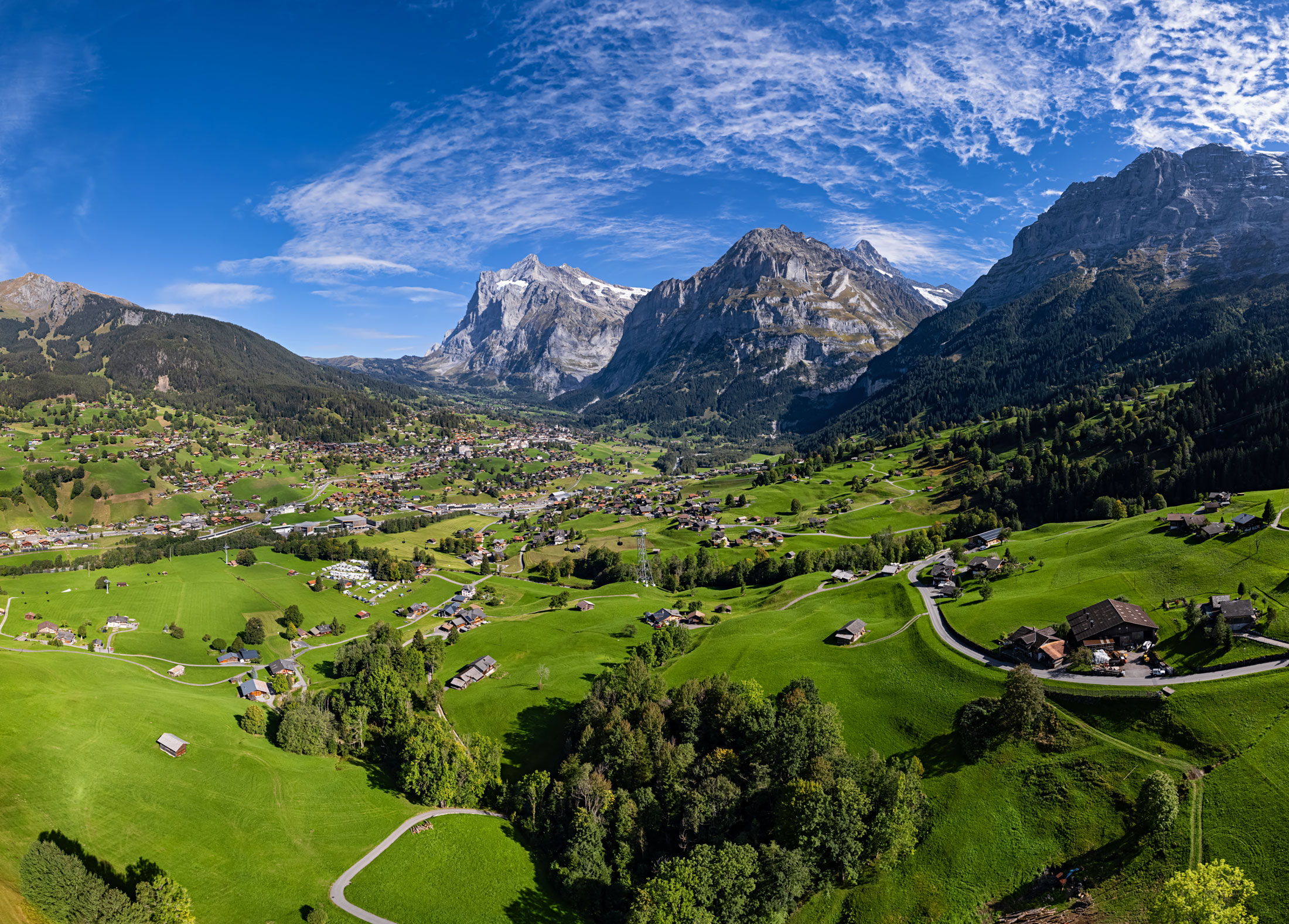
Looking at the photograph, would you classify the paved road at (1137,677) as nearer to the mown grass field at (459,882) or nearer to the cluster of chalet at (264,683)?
the mown grass field at (459,882)

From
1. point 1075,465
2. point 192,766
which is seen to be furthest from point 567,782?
point 1075,465

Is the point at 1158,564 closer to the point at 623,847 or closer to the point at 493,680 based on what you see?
the point at 623,847

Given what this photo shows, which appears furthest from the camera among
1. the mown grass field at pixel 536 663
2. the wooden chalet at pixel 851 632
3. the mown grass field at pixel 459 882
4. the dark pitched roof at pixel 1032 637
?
the wooden chalet at pixel 851 632

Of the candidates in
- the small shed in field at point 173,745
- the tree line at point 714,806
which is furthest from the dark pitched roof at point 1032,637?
the small shed in field at point 173,745

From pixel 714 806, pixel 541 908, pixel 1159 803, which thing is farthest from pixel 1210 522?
pixel 541 908

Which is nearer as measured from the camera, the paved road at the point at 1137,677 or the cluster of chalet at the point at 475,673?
the paved road at the point at 1137,677

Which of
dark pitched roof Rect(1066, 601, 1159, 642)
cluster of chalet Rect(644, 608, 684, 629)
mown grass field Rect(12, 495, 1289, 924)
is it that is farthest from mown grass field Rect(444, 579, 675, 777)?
dark pitched roof Rect(1066, 601, 1159, 642)

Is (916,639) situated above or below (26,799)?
above
